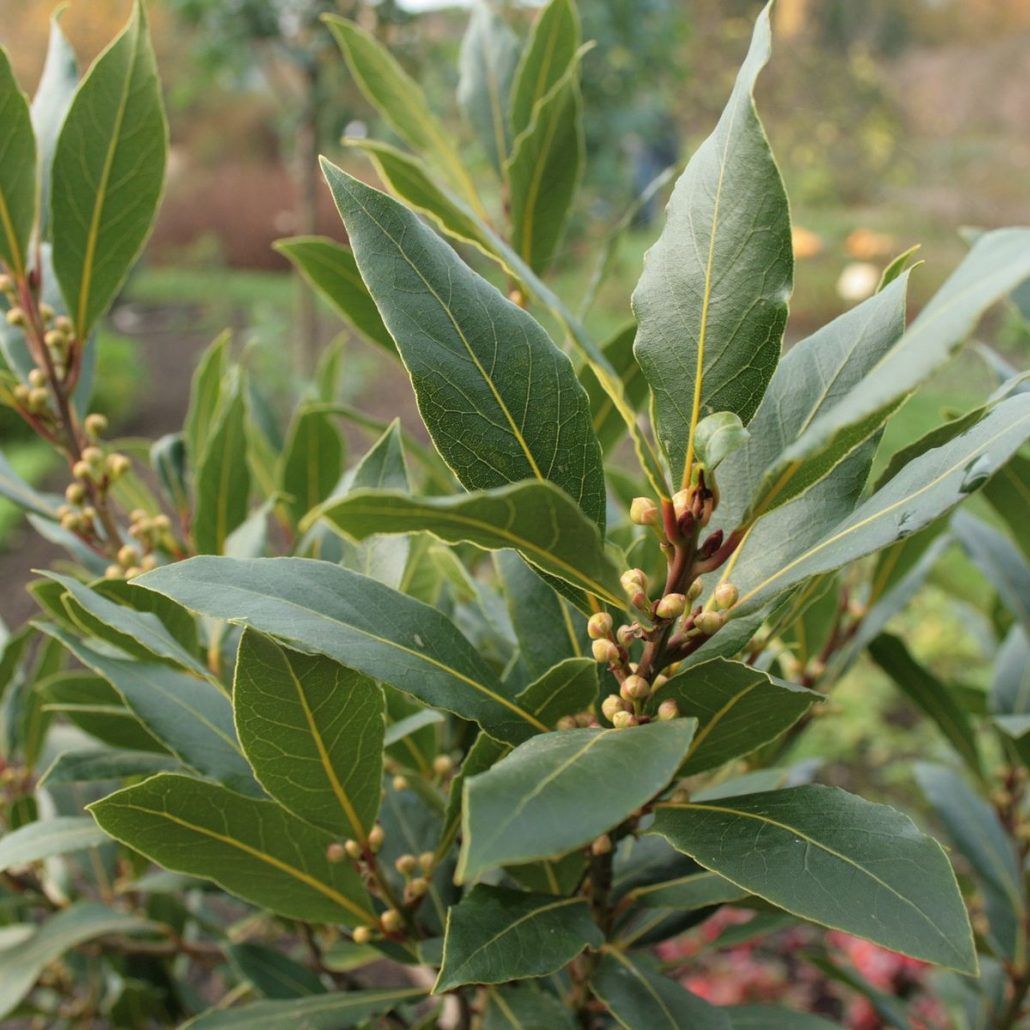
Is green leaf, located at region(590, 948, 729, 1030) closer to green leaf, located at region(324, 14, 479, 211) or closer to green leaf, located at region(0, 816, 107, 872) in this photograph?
green leaf, located at region(0, 816, 107, 872)

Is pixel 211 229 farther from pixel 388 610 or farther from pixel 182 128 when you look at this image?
pixel 388 610

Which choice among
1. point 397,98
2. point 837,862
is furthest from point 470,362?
point 397,98

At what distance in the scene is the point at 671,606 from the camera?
57 centimetres

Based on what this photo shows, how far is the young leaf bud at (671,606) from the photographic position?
571mm

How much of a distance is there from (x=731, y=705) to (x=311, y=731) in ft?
0.88

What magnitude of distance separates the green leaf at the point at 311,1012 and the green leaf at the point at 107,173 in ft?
2.00

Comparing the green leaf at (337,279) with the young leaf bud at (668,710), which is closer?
the young leaf bud at (668,710)

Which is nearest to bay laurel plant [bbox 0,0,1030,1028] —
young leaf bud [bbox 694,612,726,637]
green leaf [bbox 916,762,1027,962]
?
young leaf bud [bbox 694,612,726,637]

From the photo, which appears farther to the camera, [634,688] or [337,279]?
[337,279]

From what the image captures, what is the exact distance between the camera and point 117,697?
3.07 feet

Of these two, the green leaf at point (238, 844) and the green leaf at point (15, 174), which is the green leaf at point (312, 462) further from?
the green leaf at point (238, 844)

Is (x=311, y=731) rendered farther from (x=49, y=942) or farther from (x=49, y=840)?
(x=49, y=942)

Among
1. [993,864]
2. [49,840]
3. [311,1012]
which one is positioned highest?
[49,840]

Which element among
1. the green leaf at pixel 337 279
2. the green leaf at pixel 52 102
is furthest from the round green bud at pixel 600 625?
the green leaf at pixel 52 102
